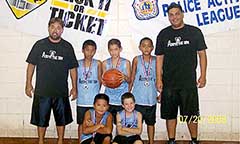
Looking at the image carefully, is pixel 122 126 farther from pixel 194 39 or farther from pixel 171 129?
pixel 194 39

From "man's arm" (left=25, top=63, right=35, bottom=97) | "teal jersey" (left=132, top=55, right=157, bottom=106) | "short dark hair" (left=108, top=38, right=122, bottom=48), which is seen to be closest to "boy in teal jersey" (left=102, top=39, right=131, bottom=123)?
"short dark hair" (left=108, top=38, right=122, bottom=48)

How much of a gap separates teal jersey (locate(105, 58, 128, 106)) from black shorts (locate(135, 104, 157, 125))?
179mm

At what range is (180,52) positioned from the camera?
3.71 m

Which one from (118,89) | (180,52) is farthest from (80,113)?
(180,52)

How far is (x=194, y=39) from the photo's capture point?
3.73 m

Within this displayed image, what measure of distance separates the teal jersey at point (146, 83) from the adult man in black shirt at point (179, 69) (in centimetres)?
5

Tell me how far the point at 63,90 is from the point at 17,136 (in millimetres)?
628

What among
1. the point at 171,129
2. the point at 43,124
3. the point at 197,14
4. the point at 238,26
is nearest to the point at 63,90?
the point at 43,124

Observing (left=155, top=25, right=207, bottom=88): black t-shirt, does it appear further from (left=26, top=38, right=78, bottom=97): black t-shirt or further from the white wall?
(left=26, top=38, right=78, bottom=97): black t-shirt

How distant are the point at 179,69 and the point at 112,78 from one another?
0.60 m

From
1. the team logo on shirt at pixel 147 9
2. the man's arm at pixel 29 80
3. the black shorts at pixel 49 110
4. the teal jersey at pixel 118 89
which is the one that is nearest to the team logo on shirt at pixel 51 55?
the man's arm at pixel 29 80

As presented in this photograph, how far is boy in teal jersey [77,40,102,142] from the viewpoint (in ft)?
12.6
